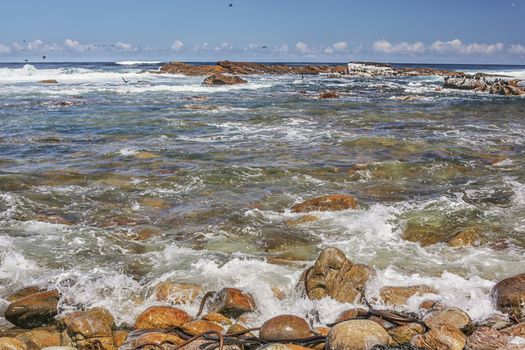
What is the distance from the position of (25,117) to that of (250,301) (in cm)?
1995

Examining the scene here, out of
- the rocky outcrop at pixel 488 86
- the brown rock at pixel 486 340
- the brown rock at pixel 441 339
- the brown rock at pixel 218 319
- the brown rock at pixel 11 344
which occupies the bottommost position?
the brown rock at pixel 218 319

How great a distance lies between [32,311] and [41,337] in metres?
0.47

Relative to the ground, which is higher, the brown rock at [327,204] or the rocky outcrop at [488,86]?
the rocky outcrop at [488,86]

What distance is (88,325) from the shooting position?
4.68 metres

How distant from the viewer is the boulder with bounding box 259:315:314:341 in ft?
14.8

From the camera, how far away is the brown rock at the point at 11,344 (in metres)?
4.17

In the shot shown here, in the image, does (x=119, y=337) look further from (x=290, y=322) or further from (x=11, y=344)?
(x=290, y=322)

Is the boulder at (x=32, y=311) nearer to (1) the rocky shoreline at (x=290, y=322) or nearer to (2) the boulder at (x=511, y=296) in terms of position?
(1) the rocky shoreline at (x=290, y=322)

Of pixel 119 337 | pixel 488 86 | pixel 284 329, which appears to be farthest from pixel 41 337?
pixel 488 86

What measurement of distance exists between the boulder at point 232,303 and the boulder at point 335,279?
2.41 feet

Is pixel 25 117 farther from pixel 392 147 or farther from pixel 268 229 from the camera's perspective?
pixel 268 229

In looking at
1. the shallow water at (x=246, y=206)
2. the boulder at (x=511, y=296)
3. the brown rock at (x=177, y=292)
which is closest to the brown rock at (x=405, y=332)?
the shallow water at (x=246, y=206)

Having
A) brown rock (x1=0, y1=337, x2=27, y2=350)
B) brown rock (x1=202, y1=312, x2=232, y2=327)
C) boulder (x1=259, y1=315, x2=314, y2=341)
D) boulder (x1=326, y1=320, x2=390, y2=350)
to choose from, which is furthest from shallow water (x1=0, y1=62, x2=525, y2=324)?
brown rock (x1=0, y1=337, x2=27, y2=350)

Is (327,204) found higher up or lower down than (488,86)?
lower down
